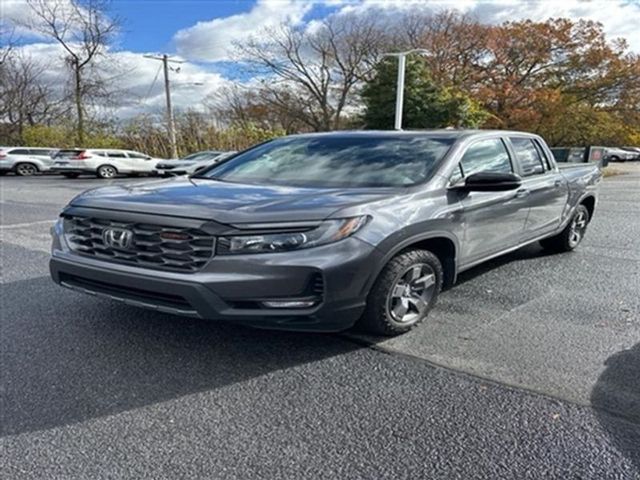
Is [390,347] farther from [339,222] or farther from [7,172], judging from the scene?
[7,172]

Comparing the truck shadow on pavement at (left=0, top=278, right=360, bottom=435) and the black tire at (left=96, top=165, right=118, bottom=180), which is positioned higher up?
the black tire at (left=96, top=165, right=118, bottom=180)

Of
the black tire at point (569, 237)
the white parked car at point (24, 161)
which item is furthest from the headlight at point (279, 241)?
the white parked car at point (24, 161)

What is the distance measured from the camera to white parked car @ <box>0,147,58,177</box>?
22906mm

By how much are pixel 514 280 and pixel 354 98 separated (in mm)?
32358

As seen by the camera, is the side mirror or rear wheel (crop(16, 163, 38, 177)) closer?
the side mirror

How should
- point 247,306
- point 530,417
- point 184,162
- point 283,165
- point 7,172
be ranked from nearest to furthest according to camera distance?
1. point 530,417
2. point 247,306
3. point 283,165
4. point 184,162
5. point 7,172

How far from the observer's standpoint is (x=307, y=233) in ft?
8.84

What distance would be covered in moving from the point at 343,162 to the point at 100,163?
2042 centimetres

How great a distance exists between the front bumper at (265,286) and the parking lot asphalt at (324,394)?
1.30 ft

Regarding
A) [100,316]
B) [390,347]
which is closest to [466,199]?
[390,347]

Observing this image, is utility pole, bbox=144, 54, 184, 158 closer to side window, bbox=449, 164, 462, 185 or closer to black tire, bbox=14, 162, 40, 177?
black tire, bbox=14, 162, 40, 177

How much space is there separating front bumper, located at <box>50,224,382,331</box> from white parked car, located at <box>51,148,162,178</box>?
806 inches

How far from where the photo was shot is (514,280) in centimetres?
471

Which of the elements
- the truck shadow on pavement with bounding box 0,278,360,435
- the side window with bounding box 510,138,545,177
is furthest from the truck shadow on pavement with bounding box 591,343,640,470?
the side window with bounding box 510,138,545,177
